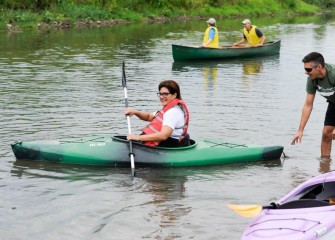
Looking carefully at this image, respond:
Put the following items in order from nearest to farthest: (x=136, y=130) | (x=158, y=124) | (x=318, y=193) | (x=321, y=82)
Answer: (x=318, y=193) → (x=321, y=82) → (x=158, y=124) → (x=136, y=130)

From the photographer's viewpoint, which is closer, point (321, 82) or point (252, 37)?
point (321, 82)

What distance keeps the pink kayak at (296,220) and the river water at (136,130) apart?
828 mm

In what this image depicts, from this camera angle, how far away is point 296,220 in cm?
511

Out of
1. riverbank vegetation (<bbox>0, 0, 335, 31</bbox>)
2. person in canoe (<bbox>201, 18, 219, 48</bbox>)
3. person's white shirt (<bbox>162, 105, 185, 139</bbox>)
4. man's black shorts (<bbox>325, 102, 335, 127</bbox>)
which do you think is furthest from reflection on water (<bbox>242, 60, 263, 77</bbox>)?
riverbank vegetation (<bbox>0, 0, 335, 31</bbox>)

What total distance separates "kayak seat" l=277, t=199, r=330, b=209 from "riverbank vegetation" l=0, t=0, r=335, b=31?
26.0 meters

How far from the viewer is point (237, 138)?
33.7 feet

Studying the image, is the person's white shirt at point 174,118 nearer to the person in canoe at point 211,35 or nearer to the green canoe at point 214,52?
the green canoe at point 214,52

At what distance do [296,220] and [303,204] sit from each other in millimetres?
288

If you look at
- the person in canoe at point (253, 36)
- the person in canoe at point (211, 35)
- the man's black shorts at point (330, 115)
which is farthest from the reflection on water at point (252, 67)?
the man's black shorts at point (330, 115)

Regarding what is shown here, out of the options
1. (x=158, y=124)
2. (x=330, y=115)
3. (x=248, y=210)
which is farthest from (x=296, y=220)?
(x=158, y=124)

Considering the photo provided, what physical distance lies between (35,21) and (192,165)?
2482cm

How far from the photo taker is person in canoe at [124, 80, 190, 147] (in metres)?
8.19

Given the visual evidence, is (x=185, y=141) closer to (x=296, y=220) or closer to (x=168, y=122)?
(x=168, y=122)

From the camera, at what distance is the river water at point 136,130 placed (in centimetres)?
661
